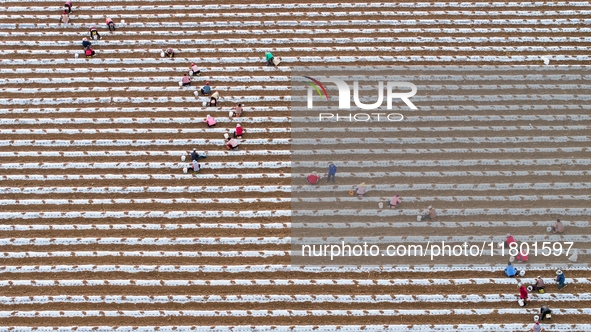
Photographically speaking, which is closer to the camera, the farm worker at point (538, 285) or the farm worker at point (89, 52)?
the farm worker at point (538, 285)

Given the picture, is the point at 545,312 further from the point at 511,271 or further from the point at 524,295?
the point at 511,271

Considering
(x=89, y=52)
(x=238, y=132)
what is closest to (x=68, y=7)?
(x=89, y=52)

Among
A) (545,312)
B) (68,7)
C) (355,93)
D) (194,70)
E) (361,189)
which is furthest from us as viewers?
(68,7)

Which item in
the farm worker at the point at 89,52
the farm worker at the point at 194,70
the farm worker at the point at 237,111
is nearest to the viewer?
the farm worker at the point at 237,111

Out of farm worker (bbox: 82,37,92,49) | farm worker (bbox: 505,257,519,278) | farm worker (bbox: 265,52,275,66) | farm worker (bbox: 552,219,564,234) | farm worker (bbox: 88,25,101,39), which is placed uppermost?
farm worker (bbox: 88,25,101,39)

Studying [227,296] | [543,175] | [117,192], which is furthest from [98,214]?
[543,175]

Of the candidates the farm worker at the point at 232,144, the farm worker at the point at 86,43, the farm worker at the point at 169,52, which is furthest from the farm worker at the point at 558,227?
the farm worker at the point at 86,43

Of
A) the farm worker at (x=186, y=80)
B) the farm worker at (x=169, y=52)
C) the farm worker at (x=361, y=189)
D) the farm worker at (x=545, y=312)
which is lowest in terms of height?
the farm worker at (x=545, y=312)

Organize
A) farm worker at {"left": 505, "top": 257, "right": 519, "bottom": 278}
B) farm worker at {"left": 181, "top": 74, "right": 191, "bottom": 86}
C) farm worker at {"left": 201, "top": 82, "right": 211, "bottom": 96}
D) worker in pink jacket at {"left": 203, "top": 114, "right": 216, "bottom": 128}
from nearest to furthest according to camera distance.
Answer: farm worker at {"left": 505, "top": 257, "right": 519, "bottom": 278} → worker in pink jacket at {"left": 203, "top": 114, "right": 216, "bottom": 128} → farm worker at {"left": 201, "top": 82, "right": 211, "bottom": 96} → farm worker at {"left": 181, "top": 74, "right": 191, "bottom": 86}

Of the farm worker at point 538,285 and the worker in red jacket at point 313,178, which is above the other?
the worker in red jacket at point 313,178

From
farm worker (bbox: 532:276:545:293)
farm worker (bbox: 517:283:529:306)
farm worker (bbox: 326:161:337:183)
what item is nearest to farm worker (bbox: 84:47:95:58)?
farm worker (bbox: 326:161:337:183)

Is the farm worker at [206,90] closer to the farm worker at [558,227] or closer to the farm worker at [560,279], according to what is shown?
the farm worker at [558,227]

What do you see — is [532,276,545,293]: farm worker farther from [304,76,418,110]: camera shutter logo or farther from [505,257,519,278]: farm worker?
[304,76,418,110]: camera shutter logo
